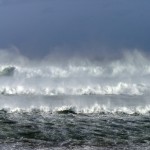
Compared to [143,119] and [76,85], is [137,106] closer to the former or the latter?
[143,119]

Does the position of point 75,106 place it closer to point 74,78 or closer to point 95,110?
point 95,110

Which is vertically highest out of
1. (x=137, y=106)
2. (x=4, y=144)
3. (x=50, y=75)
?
(x=50, y=75)

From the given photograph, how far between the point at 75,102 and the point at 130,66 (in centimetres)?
1994

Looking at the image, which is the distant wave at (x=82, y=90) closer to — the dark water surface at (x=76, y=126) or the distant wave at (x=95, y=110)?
the dark water surface at (x=76, y=126)

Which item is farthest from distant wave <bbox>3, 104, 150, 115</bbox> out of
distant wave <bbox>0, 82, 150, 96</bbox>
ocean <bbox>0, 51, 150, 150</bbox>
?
distant wave <bbox>0, 82, 150, 96</bbox>

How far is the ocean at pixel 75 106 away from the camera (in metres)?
19.3

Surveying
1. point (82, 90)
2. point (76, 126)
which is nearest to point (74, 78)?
point (82, 90)

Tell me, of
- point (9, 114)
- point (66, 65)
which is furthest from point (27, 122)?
point (66, 65)

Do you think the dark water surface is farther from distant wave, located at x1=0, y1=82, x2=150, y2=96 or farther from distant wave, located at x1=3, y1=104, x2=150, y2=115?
distant wave, located at x1=0, y1=82, x2=150, y2=96

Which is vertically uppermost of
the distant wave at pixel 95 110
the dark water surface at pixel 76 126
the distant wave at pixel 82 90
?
the distant wave at pixel 82 90

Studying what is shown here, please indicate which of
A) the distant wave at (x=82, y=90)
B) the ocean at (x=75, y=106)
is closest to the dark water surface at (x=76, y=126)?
the ocean at (x=75, y=106)

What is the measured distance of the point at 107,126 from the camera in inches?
876

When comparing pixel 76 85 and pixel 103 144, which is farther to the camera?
pixel 76 85

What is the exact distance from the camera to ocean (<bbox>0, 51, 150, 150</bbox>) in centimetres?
1931
